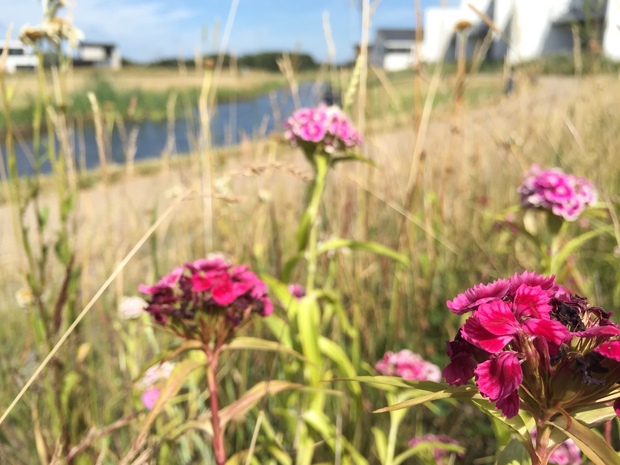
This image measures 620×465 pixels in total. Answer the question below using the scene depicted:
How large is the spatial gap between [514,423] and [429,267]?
118 cm

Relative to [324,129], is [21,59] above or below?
above

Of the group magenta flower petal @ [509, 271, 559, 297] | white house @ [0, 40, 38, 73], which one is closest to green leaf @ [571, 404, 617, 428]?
magenta flower petal @ [509, 271, 559, 297]

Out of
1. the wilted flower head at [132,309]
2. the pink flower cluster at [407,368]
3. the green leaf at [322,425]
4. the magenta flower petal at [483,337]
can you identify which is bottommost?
the green leaf at [322,425]

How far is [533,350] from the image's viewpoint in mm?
426

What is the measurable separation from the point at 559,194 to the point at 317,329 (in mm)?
578

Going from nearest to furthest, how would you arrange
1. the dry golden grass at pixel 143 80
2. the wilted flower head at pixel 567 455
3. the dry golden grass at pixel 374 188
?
the wilted flower head at pixel 567 455 → the dry golden grass at pixel 374 188 → the dry golden grass at pixel 143 80

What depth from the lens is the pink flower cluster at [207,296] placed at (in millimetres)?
730

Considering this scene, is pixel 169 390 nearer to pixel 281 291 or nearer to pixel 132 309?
pixel 281 291

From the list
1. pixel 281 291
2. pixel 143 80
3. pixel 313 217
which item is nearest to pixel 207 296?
pixel 281 291

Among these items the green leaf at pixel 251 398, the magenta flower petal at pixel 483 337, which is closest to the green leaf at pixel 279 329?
the green leaf at pixel 251 398

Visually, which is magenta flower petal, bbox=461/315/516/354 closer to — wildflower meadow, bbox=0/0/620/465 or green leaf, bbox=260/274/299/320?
wildflower meadow, bbox=0/0/620/465

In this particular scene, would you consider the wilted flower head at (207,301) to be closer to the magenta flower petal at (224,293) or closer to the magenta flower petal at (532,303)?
the magenta flower petal at (224,293)

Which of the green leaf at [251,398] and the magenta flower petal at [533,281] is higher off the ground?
the magenta flower petal at [533,281]

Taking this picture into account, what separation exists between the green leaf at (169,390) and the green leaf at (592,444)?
17.4 inches
